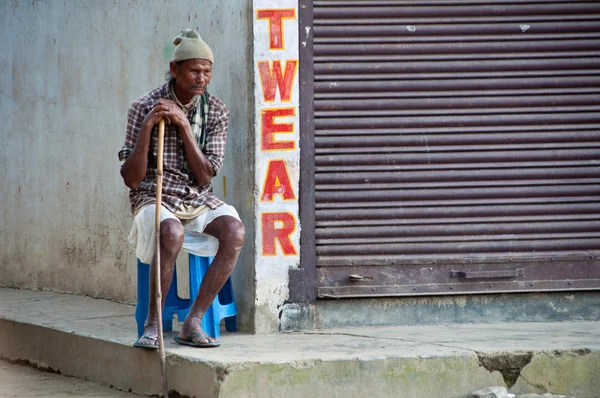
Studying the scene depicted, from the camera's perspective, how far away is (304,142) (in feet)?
18.5

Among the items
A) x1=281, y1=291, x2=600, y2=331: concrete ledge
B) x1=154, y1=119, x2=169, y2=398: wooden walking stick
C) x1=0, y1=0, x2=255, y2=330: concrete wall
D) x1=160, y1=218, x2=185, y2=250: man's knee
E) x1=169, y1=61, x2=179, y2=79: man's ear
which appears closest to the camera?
x1=154, y1=119, x2=169, y2=398: wooden walking stick

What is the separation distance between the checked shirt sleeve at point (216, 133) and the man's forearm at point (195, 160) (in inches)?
2.7

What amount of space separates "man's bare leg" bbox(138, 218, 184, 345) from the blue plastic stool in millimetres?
262

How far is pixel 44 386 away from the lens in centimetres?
540

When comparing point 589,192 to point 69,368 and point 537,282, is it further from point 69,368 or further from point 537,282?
point 69,368

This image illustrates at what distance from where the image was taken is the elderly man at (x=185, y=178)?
4938mm

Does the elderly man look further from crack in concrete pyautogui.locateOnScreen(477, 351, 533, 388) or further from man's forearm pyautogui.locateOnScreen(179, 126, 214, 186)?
crack in concrete pyautogui.locateOnScreen(477, 351, 533, 388)

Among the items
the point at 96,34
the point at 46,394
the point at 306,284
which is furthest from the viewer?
the point at 96,34

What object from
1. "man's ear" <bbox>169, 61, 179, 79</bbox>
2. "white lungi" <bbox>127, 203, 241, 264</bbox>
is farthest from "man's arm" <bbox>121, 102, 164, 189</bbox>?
"man's ear" <bbox>169, 61, 179, 79</bbox>

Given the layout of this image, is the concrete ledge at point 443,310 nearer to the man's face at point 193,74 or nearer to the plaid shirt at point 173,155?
the plaid shirt at point 173,155

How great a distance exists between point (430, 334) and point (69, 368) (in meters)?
2.11

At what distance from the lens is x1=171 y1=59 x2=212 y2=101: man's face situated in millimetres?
5047

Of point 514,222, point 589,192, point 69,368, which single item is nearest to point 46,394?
point 69,368

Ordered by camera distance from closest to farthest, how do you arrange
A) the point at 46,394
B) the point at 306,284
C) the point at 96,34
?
the point at 46,394, the point at 306,284, the point at 96,34
